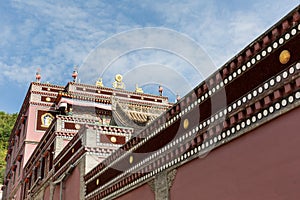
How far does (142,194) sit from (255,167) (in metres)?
4.73

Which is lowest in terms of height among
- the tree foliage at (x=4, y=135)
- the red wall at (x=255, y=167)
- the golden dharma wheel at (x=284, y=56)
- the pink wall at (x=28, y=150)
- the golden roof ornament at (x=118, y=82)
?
the red wall at (x=255, y=167)

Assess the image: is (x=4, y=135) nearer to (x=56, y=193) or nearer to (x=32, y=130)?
(x=32, y=130)

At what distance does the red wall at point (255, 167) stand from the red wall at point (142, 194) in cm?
191

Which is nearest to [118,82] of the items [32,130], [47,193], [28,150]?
[32,130]

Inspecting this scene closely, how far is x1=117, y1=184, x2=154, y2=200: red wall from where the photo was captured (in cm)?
1042

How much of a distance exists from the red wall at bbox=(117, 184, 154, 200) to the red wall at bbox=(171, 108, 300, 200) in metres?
1.91

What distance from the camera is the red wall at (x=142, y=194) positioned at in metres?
10.4

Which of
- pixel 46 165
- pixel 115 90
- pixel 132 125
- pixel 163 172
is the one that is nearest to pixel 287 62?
pixel 163 172

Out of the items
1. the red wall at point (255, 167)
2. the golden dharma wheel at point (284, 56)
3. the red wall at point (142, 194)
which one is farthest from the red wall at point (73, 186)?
the golden dharma wheel at point (284, 56)

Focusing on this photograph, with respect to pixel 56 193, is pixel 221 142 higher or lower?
lower

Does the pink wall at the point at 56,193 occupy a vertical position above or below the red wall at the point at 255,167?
above

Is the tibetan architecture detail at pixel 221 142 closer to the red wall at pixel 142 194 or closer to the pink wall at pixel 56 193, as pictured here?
the red wall at pixel 142 194

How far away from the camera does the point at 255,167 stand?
22.0 feet

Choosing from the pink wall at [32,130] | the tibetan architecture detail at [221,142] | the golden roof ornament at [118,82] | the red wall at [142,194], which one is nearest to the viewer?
the tibetan architecture detail at [221,142]
